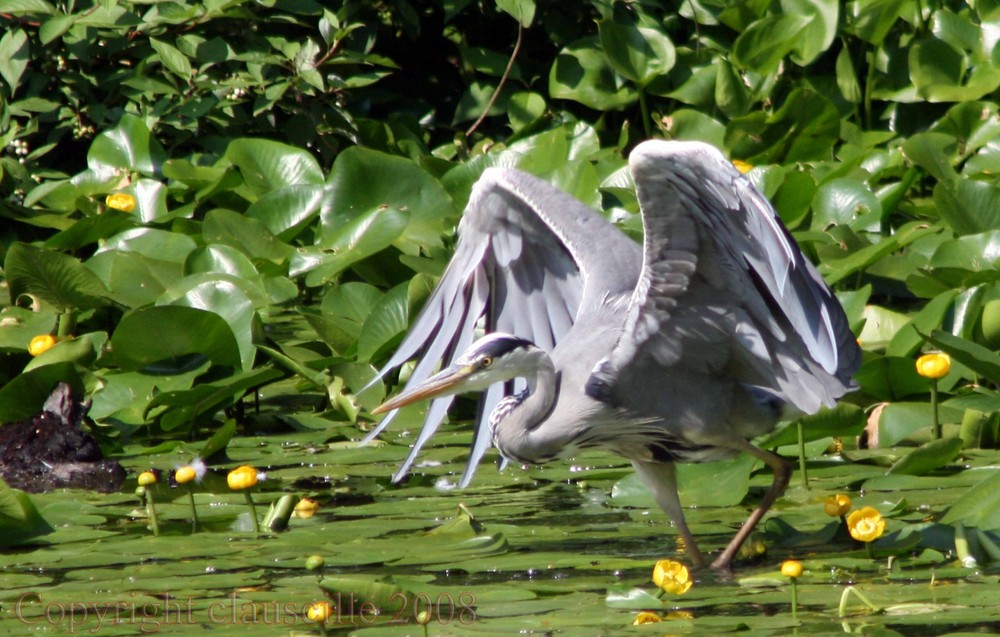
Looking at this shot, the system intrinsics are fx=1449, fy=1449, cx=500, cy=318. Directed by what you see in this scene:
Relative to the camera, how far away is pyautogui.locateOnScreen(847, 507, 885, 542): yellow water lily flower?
3326 mm

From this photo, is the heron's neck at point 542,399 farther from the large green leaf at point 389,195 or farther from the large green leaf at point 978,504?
the large green leaf at point 389,195

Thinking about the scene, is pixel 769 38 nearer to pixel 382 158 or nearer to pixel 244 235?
pixel 382 158

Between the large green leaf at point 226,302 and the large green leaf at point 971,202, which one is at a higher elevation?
the large green leaf at point 971,202

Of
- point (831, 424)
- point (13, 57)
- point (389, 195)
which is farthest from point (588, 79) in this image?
point (831, 424)

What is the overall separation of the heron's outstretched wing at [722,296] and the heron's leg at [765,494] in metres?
0.18

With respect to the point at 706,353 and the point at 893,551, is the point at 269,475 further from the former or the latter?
the point at 893,551

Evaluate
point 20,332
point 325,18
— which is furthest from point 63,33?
point 20,332

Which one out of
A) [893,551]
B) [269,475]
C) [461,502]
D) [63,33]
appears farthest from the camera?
[63,33]

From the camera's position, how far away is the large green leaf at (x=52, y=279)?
5094mm

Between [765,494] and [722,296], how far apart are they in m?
0.74

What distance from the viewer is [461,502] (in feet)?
13.9

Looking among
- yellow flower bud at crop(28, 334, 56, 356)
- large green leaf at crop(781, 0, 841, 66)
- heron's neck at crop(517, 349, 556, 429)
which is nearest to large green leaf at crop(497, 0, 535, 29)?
large green leaf at crop(781, 0, 841, 66)

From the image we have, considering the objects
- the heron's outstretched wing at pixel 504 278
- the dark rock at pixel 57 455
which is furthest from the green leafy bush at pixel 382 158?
the heron's outstretched wing at pixel 504 278

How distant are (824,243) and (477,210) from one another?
147 cm
